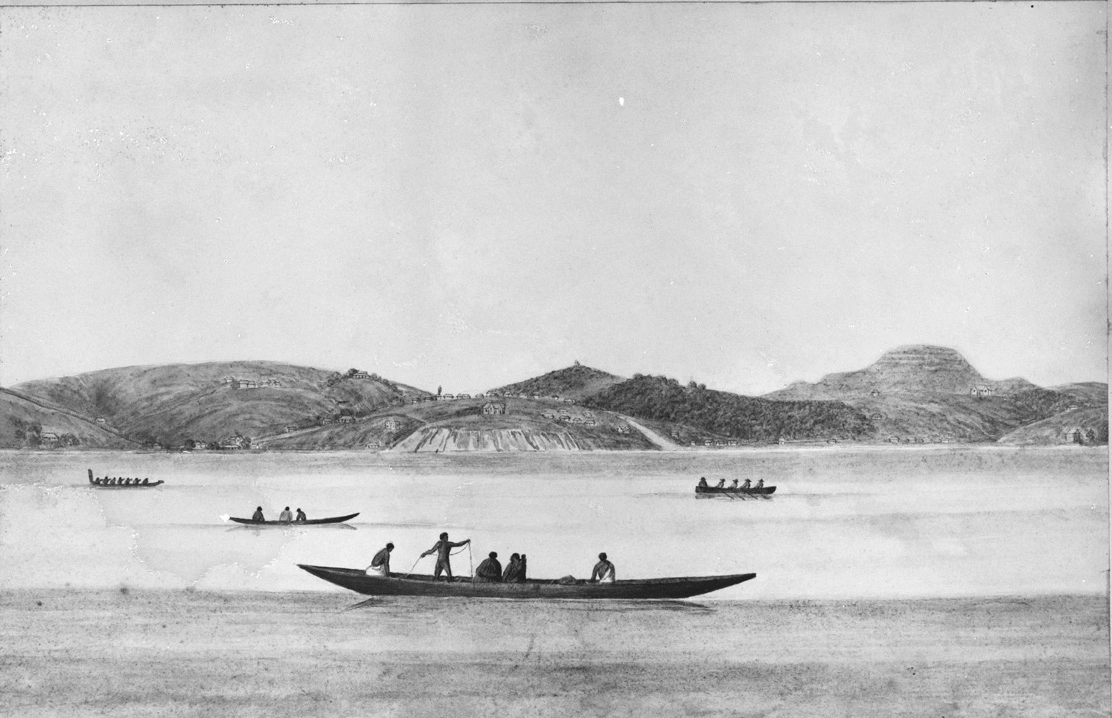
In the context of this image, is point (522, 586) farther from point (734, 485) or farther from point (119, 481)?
point (119, 481)

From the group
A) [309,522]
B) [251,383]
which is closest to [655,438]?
[309,522]

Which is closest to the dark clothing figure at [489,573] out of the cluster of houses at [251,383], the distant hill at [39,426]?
the cluster of houses at [251,383]

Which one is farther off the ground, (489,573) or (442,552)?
(442,552)

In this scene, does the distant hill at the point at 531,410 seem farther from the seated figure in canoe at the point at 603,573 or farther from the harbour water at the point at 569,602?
the seated figure in canoe at the point at 603,573

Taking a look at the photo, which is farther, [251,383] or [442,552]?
[251,383]

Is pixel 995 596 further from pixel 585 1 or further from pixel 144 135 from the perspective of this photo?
pixel 144 135
